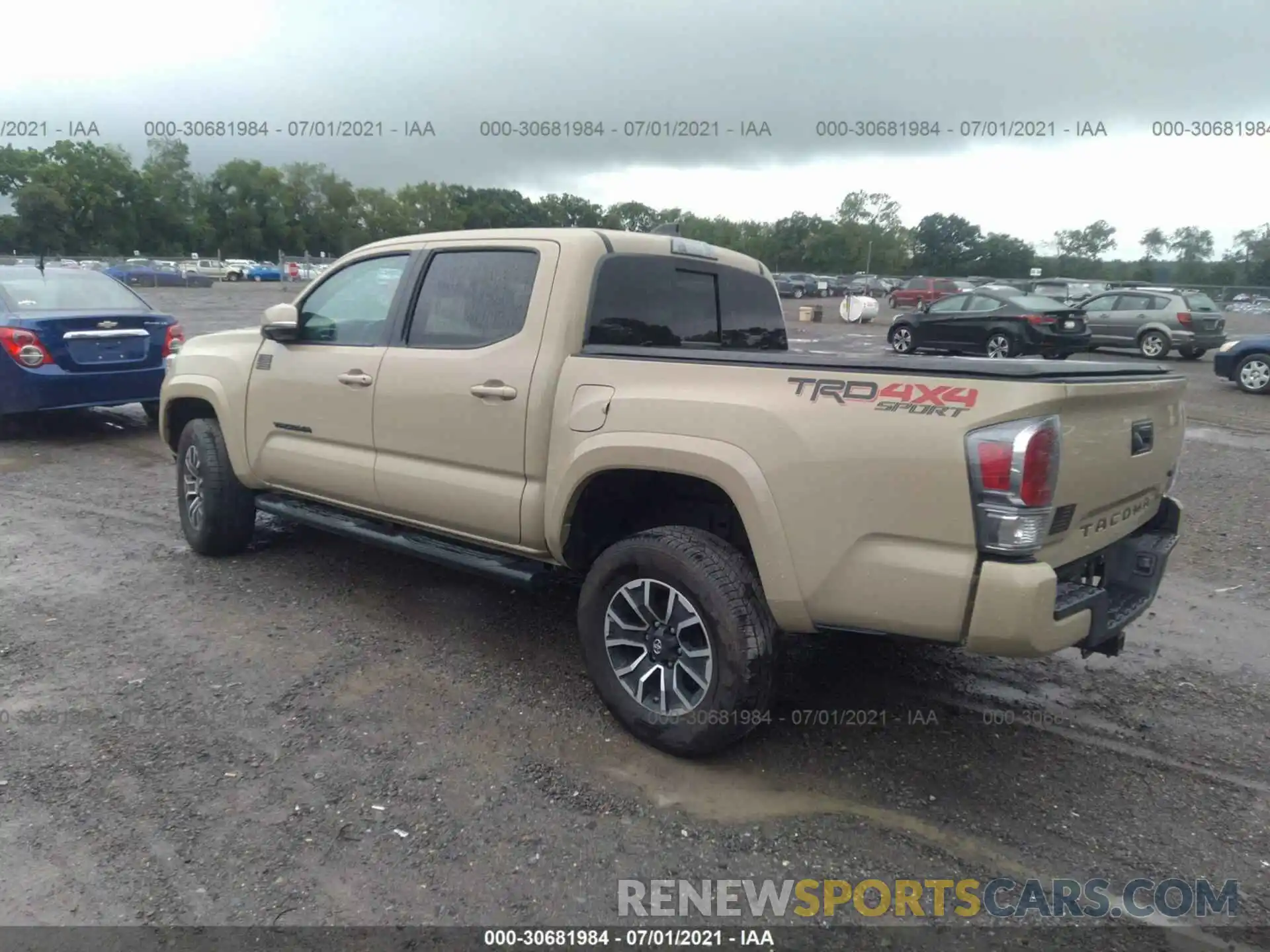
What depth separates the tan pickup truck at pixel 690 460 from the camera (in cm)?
278

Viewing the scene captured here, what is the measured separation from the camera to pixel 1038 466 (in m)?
2.68

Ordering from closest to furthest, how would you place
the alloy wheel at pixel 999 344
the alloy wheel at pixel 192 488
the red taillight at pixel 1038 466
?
the red taillight at pixel 1038 466
the alloy wheel at pixel 192 488
the alloy wheel at pixel 999 344

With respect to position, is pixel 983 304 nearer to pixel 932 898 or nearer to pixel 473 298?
pixel 473 298

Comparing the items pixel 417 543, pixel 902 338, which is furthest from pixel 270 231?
pixel 417 543

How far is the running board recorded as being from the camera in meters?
3.97

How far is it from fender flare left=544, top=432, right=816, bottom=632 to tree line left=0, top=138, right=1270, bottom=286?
70.6ft

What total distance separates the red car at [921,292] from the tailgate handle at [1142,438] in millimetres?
33974

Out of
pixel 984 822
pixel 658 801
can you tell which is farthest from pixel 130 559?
pixel 984 822

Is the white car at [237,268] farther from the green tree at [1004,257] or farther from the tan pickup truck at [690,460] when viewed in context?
the tan pickup truck at [690,460]

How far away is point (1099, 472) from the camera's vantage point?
2.98 meters

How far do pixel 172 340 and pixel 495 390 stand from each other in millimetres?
6872

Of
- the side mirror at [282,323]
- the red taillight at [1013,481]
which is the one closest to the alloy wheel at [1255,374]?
the red taillight at [1013,481]

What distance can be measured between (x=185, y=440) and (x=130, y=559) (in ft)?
2.62

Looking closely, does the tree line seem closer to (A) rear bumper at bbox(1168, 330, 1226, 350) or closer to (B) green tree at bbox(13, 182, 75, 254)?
(B) green tree at bbox(13, 182, 75, 254)
